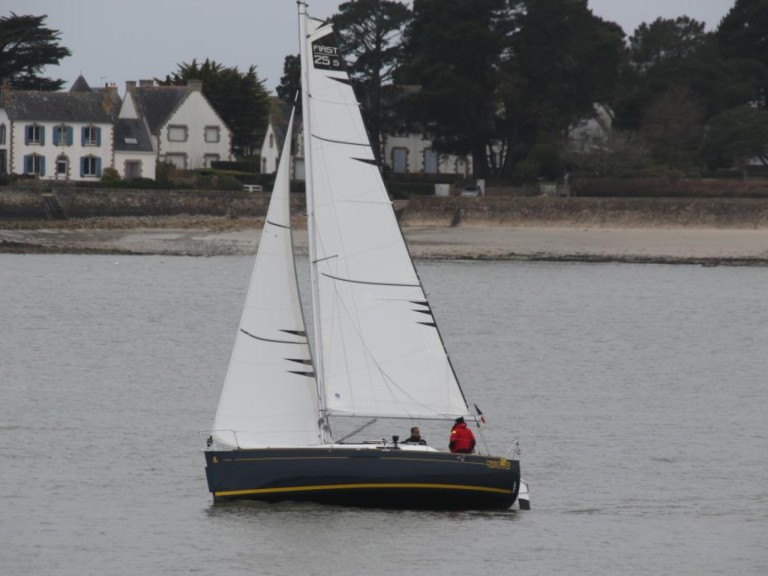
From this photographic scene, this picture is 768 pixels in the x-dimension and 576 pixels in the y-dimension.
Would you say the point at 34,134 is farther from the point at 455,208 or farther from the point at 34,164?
the point at 455,208

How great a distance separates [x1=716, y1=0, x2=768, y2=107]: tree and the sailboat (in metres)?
88.7

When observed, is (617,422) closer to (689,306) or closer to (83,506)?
(83,506)

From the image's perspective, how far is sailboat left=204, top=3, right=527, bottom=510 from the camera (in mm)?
22891

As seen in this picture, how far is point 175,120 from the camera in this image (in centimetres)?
9581

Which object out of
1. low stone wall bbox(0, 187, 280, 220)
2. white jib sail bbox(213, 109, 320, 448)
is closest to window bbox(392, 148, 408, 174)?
low stone wall bbox(0, 187, 280, 220)

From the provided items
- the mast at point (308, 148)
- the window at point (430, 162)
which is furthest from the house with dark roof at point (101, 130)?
the mast at point (308, 148)

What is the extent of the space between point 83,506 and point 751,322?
35.6 meters

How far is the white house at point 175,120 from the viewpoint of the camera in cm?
9575

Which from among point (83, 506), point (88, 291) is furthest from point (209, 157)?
point (83, 506)

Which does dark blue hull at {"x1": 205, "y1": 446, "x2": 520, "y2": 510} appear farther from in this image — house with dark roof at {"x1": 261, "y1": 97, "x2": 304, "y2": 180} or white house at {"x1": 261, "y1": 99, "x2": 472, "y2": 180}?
white house at {"x1": 261, "y1": 99, "x2": 472, "y2": 180}

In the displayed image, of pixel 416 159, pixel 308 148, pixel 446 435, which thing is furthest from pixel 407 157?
pixel 308 148

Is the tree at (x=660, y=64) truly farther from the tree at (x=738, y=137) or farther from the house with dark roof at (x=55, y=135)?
the house with dark roof at (x=55, y=135)

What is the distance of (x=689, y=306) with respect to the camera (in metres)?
60.4

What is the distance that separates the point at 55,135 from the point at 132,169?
192 inches
